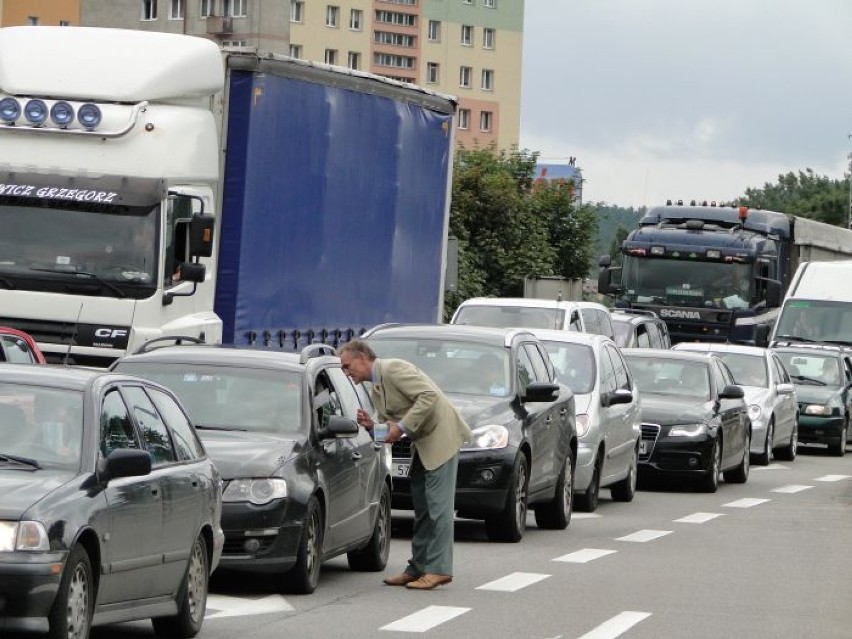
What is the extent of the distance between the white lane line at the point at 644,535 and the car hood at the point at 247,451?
588 cm

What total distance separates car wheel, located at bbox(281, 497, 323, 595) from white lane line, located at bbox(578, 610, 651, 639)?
5.98 ft

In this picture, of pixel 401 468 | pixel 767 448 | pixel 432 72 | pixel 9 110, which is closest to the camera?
pixel 401 468

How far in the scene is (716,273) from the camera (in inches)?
1582

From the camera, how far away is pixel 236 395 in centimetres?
1388

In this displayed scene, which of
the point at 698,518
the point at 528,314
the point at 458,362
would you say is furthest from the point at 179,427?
the point at 528,314

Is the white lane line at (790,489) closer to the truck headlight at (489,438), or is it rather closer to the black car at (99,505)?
the truck headlight at (489,438)

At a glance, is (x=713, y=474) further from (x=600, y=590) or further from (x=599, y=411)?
(x=600, y=590)

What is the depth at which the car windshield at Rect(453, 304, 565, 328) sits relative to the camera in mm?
27562

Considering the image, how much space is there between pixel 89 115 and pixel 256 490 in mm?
7859

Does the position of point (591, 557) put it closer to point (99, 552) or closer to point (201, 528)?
point (201, 528)

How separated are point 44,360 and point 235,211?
2861 mm

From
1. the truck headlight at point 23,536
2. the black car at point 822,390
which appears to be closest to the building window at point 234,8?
the black car at point 822,390

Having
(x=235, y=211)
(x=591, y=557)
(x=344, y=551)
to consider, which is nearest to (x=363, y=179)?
(x=235, y=211)

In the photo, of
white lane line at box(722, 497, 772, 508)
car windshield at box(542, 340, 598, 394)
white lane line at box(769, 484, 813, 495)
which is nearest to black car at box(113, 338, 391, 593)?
car windshield at box(542, 340, 598, 394)
